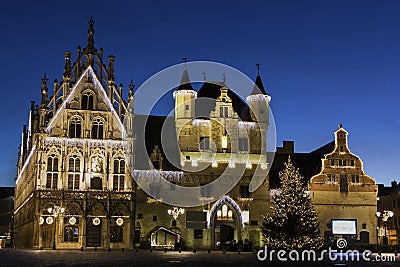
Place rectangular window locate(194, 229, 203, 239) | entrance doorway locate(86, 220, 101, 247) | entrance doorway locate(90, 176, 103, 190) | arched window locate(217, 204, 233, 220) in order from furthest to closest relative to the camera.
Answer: arched window locate(217, 204, 233, 220) → rectangular window locate(194, 229, 203, 239) → entrance doorway locate(90, 176, 103, 190) → entrance doorway locate(86, 220, 101, 247)

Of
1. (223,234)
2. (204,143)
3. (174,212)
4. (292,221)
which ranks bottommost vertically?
(223,234)

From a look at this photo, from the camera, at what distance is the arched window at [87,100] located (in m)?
60.7

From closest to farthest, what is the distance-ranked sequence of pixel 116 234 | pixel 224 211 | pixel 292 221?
pixel 292 221 → pixel 116 234 → pixel 224 211

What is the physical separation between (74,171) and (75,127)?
14.6 feet

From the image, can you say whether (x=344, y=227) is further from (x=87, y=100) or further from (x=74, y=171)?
(x=87, y=100)

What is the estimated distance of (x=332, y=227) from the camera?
6519 centimetres

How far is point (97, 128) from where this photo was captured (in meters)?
A: 60.5

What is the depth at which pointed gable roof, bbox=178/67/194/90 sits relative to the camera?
217ft

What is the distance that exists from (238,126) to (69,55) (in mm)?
19453

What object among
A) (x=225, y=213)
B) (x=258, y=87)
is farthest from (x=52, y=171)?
(x=258, y=87)

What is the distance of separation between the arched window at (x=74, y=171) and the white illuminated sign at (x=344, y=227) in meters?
27.4

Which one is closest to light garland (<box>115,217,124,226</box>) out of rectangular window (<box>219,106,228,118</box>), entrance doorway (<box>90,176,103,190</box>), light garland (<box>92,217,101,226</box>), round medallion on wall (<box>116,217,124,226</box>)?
round medallion on wall (<box>116,217,124,226</box>)

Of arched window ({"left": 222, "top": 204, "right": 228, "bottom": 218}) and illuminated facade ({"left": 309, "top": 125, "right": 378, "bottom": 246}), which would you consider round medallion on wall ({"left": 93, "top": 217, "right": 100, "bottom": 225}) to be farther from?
illuminated facade ({"left": 309, "top": 125, "right": 378, "bottom": 246})

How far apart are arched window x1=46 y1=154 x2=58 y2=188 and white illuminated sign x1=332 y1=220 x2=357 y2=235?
2948cm
